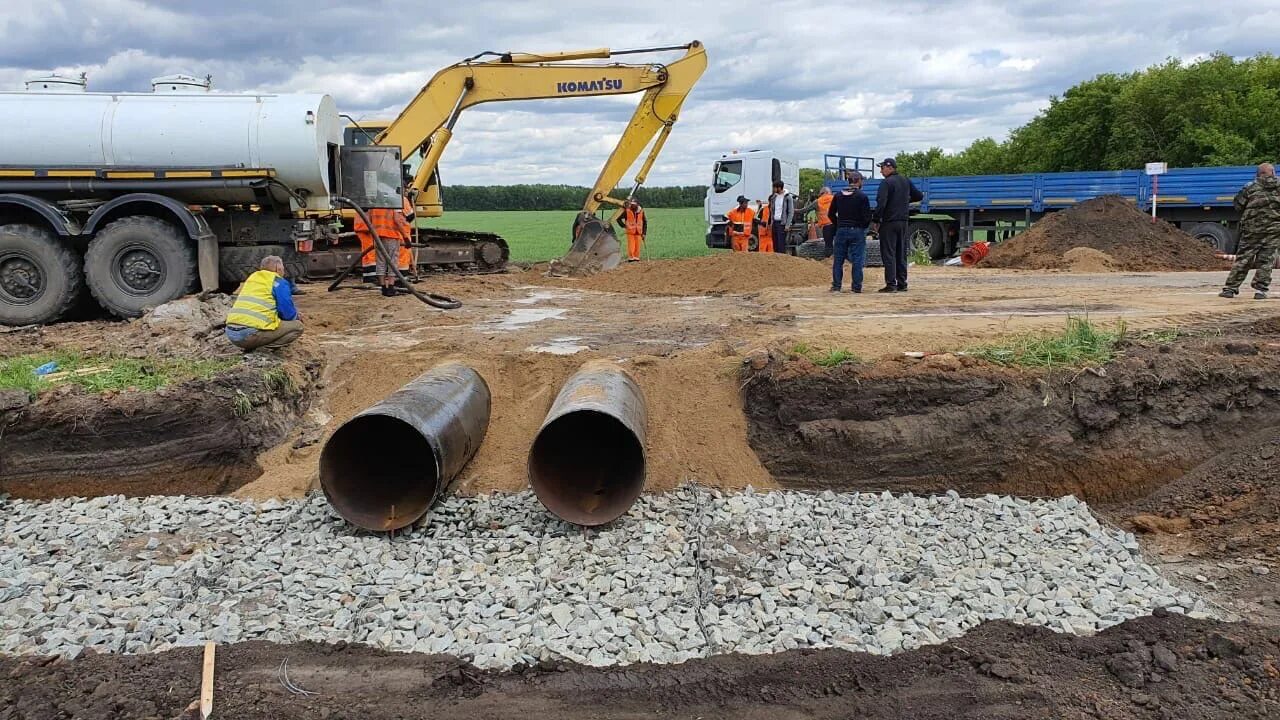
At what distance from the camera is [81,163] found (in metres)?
10.9

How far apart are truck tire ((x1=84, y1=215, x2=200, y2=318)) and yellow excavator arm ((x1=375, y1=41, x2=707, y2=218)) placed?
5486mm

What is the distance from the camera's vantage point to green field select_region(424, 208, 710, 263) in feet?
95.8

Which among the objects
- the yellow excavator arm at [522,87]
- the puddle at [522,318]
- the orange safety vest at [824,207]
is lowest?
the puddle at [522,318]

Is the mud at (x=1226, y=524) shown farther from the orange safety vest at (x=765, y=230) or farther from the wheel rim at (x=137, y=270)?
the orange safety vest at (x=765, y=230)

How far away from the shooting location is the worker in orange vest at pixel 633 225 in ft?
59.5

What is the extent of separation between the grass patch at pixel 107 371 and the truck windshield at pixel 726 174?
16345mm

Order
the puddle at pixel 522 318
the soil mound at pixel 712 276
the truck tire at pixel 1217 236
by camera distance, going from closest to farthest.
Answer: the puddle at pixel 522 318 < the soil mound at pixel 712 276 < the truck tire at pixel 1217 236

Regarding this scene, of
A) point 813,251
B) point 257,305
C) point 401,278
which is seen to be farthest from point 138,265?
point 813,251

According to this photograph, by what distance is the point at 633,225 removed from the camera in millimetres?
18484

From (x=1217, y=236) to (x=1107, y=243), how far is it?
13.6ft

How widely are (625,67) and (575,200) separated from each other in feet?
190

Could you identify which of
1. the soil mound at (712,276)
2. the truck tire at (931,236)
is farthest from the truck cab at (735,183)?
the soil mound at (712,276)

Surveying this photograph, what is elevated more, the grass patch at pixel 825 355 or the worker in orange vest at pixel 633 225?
the worker in orange vest at pixel 633 225

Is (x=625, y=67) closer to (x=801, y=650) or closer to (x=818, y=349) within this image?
(x=818, y=349)
